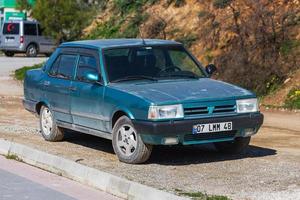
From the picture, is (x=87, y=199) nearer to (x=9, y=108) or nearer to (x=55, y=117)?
(x=55, y=117)

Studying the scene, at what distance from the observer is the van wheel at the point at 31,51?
42.6 meters

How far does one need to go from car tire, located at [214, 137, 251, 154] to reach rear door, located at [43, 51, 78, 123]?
2.25m

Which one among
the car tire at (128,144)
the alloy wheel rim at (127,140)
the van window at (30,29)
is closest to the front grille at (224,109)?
the car tire at (128,144)

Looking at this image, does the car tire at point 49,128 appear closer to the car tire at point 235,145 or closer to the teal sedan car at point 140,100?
the teal sedan car at point 140,100

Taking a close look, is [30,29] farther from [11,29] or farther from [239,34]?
[239,34]

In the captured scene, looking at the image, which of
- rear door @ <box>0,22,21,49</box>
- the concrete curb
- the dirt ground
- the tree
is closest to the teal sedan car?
the dirt ground

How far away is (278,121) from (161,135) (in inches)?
228

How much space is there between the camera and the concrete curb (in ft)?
25.8

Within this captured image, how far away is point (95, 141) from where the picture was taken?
12.1 meters

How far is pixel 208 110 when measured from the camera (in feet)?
30.7

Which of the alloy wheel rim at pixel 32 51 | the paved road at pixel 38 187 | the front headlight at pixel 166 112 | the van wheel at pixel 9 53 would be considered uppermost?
the front headlight at pixel 166 112

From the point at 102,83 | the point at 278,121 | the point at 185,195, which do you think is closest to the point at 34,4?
the point at 278,121

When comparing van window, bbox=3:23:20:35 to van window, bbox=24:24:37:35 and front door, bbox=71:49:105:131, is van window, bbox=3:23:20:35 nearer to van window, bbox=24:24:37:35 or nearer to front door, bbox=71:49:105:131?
van window, bbox=24:24:37:35

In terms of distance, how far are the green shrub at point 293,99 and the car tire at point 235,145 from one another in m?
5.68
